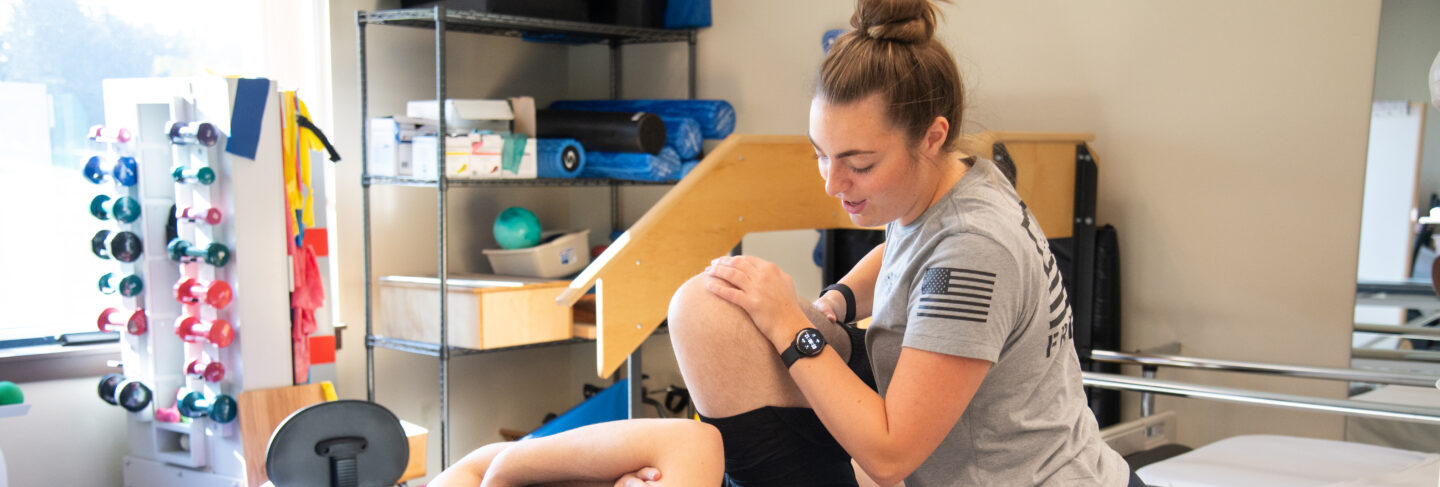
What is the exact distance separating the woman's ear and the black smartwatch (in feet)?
0.79

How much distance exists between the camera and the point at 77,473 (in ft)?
9.21

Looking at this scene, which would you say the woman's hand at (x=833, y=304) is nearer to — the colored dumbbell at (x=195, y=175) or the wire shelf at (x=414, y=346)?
the colored dumbbell at (x=195, y=175)

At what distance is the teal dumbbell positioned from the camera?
246 centimetres

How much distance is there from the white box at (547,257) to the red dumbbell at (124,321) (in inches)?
40.2

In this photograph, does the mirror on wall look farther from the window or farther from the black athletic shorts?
the window

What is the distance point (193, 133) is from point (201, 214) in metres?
0.18

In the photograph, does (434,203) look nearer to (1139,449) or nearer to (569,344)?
(569,344)

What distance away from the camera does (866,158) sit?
1148 millimetres

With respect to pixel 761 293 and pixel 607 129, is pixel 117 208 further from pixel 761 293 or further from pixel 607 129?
pixel 761 293

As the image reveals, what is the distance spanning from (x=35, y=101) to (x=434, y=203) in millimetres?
1146

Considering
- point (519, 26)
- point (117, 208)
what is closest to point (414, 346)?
point (117, 208)

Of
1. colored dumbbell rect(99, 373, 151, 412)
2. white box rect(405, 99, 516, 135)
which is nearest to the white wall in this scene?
white box rect(405, 99, 516, 135)

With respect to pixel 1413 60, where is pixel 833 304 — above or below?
below

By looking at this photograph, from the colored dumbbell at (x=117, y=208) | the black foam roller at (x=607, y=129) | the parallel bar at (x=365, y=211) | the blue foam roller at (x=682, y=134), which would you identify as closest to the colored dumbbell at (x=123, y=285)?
the colored dumbbell at (x=117, y=208)
